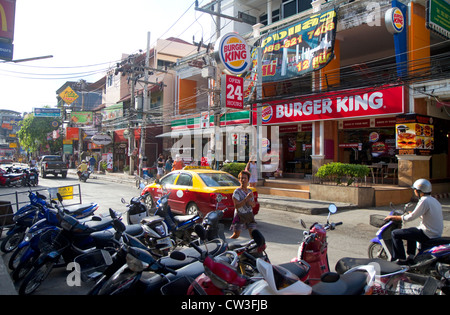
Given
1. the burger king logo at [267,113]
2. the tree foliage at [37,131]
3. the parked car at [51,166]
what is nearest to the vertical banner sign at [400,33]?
the burger king logo at [267,113]

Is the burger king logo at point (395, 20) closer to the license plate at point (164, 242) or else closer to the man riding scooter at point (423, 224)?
the man riding scooter at point (423, 224)

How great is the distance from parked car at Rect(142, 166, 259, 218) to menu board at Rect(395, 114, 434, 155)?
25.5 feet

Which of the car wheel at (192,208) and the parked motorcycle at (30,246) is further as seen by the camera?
the car wheel at (192,208)

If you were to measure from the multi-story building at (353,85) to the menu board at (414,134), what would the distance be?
1.6 inches

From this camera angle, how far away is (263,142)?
20.3 metres

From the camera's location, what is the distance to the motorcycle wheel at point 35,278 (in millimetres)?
4371

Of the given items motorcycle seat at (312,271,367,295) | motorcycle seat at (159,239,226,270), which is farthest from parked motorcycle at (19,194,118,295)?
motorcycle seat at (312,271,367,295)

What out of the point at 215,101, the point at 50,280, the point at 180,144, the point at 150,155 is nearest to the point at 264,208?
the point at 215,101

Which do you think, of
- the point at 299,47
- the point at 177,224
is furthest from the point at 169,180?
the point at 299,47

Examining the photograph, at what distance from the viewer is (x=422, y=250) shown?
4.65 metres

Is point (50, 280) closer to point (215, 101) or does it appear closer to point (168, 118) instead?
point (215, 101)

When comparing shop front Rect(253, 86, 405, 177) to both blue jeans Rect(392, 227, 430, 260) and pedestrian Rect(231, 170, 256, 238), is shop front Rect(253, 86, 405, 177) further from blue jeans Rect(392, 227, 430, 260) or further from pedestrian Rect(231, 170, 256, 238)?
blue jeans Rect(392, 227, 430, 260)

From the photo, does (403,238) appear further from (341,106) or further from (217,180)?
(341,106)
